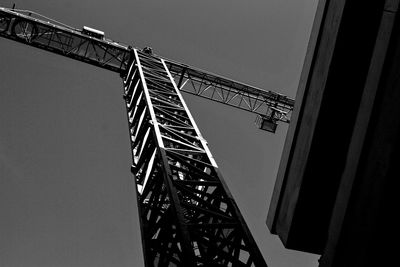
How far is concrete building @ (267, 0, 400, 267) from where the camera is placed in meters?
3.61

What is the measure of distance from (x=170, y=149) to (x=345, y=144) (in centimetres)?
625

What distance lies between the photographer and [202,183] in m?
10.1

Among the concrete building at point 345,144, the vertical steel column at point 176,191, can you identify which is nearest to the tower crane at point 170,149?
the vertical steel column at point 176,191

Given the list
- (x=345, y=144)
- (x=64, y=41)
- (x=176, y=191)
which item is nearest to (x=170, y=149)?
(x=176, y=191)

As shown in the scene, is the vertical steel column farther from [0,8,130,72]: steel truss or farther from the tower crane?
[0,8,130,72]: steel truss

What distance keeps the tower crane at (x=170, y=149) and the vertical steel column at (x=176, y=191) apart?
0.02 metres

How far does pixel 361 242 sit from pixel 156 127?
7936 mm

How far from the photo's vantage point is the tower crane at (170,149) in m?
8.20

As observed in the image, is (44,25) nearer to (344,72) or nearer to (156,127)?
(156,127)

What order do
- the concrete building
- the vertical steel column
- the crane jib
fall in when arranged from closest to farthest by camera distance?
the concrete building
the vertical steel column
the crane jib

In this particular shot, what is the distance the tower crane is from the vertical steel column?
0.7 inches

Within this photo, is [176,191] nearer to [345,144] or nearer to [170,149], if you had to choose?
[170,149]

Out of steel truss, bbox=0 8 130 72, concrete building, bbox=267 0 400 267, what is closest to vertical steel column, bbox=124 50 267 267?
concrete building, bbox=267 0 400 267

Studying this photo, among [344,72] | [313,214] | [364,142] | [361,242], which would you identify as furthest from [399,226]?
[344,72]
